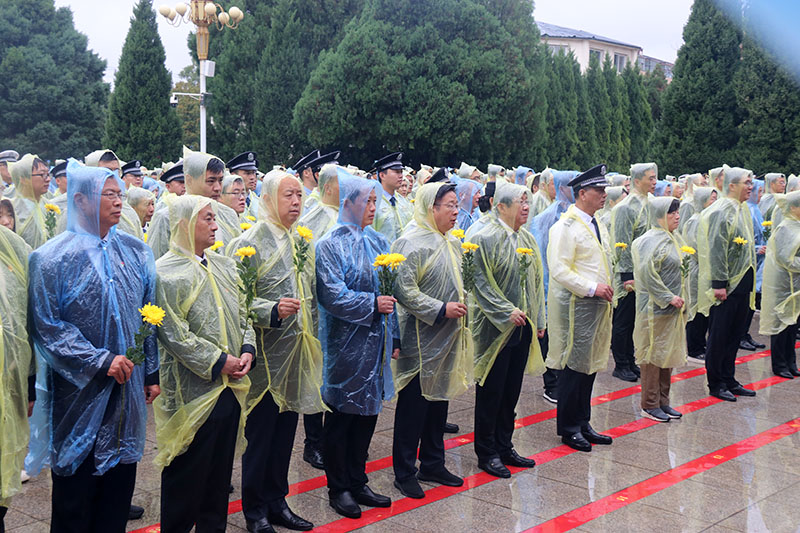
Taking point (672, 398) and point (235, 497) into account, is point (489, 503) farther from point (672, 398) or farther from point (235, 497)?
point (672, 398)

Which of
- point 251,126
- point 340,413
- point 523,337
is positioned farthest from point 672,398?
point 251,126

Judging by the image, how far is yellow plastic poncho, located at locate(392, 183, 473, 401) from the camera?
5387 millimetres

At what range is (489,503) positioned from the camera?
5.21 metres

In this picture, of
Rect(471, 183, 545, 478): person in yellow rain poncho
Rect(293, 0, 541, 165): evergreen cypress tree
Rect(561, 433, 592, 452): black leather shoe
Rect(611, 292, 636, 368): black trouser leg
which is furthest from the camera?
Rect(293, 0, 541, 165): evergreen cypress tree

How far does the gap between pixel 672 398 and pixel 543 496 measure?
10.3ft

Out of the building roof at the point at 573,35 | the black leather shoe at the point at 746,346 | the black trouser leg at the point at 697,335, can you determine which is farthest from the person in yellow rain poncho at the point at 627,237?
the building roof at the point at 573,35

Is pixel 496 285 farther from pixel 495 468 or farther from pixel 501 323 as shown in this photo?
pixel 495 468

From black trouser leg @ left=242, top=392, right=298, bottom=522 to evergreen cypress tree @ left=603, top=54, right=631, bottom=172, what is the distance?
34389 millimetres

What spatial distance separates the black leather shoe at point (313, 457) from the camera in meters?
5.80

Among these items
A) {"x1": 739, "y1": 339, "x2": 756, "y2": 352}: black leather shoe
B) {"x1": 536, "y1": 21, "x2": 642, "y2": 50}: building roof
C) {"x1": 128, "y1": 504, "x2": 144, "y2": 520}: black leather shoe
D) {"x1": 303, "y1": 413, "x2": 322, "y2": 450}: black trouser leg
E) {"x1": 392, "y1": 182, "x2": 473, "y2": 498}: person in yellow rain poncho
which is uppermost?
{"x1": 536, "y1": 21, "x2": 642, "y2": 50}: building roof

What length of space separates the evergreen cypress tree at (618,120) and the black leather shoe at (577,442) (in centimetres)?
3229

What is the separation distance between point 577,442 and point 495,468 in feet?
3.22

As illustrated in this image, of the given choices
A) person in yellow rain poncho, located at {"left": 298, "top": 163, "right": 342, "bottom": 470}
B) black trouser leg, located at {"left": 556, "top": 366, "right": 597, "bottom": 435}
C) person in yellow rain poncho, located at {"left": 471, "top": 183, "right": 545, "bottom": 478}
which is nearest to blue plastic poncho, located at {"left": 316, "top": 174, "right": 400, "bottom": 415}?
person in yellow rain poncho, located at {"left": 298, "top": 163, "right": 342, "bottom": 470}

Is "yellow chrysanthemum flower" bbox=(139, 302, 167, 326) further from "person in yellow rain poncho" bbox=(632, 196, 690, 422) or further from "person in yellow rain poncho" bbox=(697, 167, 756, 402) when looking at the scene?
"person in yellow rain poncho" bbox=(697, 167, 756, 402)
